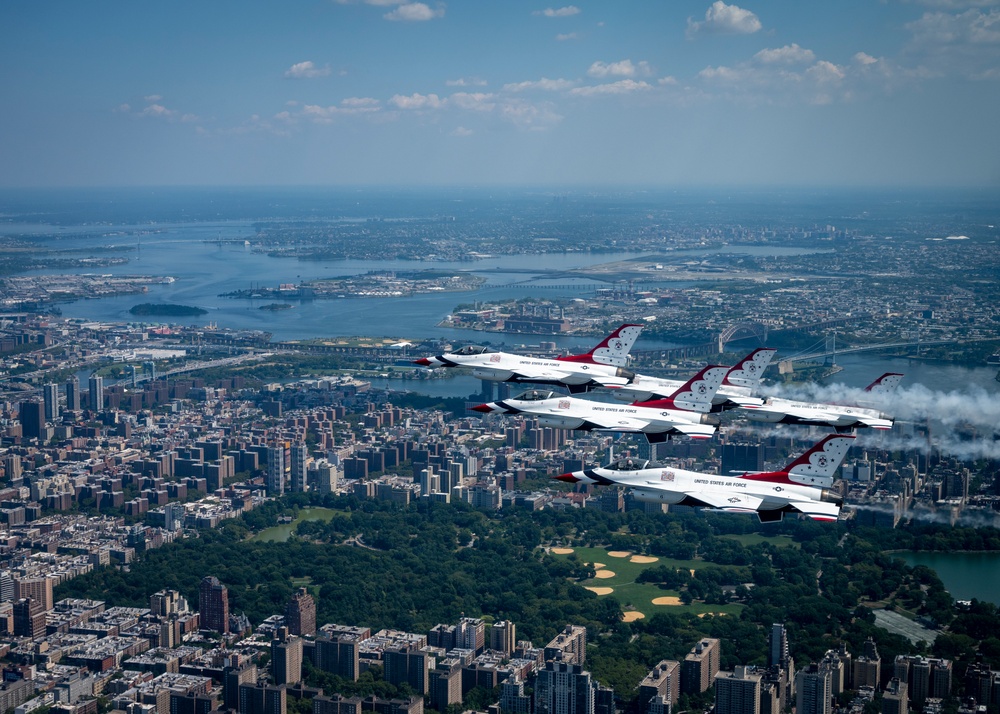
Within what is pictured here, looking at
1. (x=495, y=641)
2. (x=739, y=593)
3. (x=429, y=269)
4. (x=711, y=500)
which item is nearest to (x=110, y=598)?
(x=495, y=641)

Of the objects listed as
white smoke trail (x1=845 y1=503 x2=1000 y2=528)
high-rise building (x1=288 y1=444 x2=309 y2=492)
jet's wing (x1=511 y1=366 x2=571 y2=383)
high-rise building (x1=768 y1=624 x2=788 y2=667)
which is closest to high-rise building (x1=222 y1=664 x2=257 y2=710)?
jet's wing (x1=511 y1=366 x2=571 y2=383)

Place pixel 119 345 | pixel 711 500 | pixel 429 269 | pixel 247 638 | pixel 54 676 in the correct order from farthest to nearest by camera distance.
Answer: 1. pixel 429 269
2. pixel 119 345
3. pixel 247 638
4. pixel 54 676
5. pixel 711 500

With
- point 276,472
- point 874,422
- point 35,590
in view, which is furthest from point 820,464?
point 276,472

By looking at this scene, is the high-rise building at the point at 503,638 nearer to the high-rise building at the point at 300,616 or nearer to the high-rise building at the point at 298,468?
the high-rise building at the point at 300,616

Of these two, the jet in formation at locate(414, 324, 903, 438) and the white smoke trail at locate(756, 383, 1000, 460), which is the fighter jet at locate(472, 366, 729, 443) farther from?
the white smoke trail at locate(756, 383, 1000, 460)

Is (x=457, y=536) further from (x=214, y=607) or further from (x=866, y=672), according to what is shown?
(x=866, y=672)

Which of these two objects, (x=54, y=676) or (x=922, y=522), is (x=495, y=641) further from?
(x=922, y=522)

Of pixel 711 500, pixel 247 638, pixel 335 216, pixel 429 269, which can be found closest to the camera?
pixel 711 500
